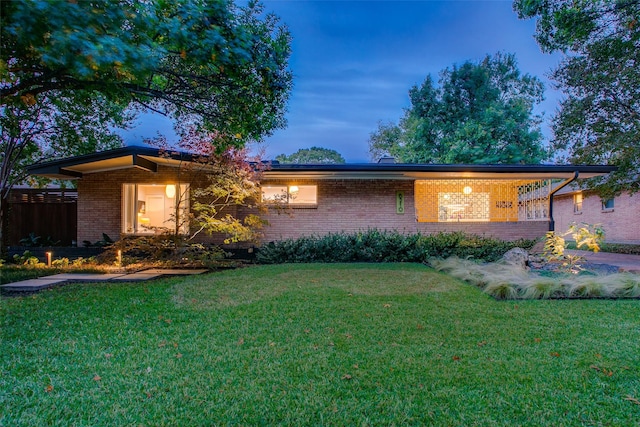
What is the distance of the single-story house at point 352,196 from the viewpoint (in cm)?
986

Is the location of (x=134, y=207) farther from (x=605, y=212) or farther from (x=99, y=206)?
(x=605, y=212)

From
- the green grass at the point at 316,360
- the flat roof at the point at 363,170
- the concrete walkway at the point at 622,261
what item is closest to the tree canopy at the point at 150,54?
the green grass at the point at 316,360

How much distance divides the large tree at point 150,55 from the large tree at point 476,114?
55.8ft

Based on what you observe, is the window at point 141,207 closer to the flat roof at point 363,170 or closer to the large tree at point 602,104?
the flat roof at point 363,170

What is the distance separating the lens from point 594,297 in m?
5.43

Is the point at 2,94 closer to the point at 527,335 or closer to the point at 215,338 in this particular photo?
the point at 215,338

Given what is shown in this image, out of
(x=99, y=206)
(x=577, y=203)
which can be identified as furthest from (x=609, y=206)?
(x=99, y=206)

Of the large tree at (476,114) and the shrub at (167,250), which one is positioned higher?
the large tree at (476,114)

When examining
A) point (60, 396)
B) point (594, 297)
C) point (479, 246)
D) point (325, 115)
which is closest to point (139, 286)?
point (60, 396)

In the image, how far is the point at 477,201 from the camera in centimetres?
1158

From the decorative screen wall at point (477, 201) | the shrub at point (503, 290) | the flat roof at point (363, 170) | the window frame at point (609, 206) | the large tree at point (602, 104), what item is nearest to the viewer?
the shrub at point (503, 290)

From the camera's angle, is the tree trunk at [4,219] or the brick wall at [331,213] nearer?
the tree trunk at [4,219]

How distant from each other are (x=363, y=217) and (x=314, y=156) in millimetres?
30291

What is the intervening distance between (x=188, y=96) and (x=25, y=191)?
10056 millimetres
